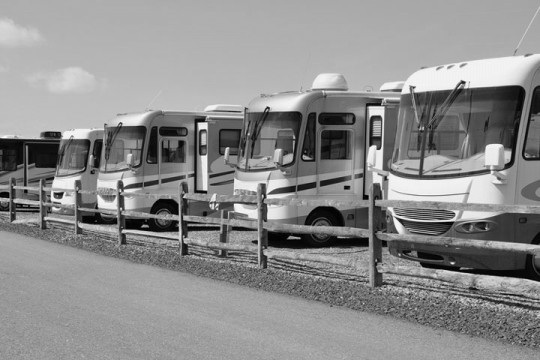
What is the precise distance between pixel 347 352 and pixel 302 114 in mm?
8944

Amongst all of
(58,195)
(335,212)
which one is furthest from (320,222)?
(58,195)

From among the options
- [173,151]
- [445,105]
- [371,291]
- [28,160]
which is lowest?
[371,291]

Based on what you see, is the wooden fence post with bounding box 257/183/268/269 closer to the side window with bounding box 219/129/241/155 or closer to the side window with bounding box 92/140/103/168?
the side window with bounding box 219/129/241/155

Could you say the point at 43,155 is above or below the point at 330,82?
below

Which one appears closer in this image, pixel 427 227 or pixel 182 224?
pixel 427 227

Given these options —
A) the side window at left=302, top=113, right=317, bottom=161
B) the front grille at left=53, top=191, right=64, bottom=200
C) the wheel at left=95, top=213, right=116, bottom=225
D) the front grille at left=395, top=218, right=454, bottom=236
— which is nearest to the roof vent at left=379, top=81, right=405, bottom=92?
the side window at left=302, top=113, right=317, bottom=161

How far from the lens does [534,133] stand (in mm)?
9750

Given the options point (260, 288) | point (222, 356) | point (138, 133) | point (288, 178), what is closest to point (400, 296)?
point (260, 288)

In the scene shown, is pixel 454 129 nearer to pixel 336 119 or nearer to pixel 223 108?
pixel 336 119

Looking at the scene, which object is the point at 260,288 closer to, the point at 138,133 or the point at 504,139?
the point at 504,139

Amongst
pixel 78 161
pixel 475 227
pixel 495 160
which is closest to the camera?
pixel 495 160

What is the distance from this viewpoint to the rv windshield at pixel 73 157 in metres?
22.8

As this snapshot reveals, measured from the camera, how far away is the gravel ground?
7284 millimetres

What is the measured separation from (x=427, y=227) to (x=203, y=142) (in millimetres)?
10159
